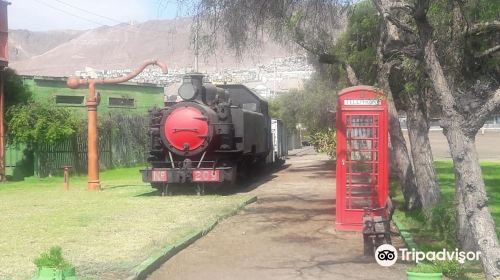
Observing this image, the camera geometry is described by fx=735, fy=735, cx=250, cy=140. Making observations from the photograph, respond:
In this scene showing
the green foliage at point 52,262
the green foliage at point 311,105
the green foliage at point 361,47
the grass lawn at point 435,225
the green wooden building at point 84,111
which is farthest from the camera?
the green foliage at point 311,105

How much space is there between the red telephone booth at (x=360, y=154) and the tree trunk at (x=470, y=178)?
14.0ft

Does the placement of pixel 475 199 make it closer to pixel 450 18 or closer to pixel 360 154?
pixel 450 18

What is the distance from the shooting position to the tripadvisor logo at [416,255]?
9.45m

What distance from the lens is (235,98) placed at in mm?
26750

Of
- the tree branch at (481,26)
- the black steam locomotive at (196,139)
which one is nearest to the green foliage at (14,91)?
the black steam locomotive at (196,139)

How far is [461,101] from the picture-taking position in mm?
8797

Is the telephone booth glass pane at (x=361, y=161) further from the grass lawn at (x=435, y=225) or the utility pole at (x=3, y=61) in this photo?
the utility pole at (x=3, y=61)

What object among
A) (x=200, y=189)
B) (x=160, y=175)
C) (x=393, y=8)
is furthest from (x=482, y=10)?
(x=200, y=189)

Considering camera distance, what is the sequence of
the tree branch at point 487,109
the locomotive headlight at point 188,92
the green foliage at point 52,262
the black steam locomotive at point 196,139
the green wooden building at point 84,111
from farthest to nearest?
the green wooden building at point 84,111 < the locomotive headlight at point 188,92 < the black steam locomotive at point 196,139 < the tree branch at point 487,109 < the green foliage at point 52,262

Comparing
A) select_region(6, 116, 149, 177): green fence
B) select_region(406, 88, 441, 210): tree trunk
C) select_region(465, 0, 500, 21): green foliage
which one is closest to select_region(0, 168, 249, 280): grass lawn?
select_region(406, 88, 441, 210): tree trunk

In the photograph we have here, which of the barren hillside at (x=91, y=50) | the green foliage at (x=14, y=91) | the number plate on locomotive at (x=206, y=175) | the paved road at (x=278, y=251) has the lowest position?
the paved road at (x=278, y=251)

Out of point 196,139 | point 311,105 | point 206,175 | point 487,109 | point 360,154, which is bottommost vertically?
point 206,175

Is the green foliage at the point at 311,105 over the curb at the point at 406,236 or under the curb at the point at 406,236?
over

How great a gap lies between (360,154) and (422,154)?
1378 millimetres
